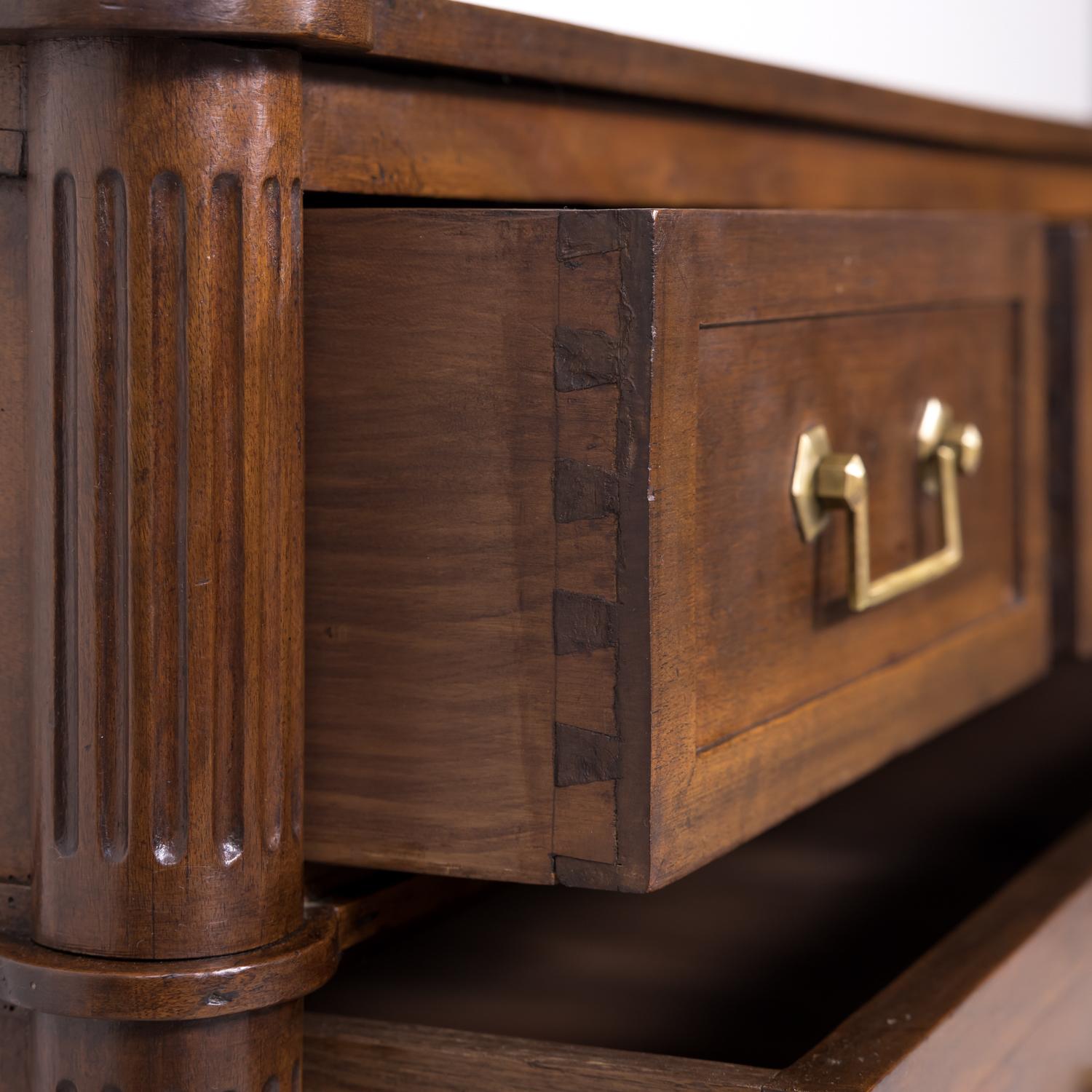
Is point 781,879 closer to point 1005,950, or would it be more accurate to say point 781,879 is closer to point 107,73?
point 1005,950

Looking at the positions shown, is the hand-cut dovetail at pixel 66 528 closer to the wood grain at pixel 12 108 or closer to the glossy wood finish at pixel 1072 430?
the wood grain at pixel 12 108

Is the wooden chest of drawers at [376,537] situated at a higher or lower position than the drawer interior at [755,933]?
higher

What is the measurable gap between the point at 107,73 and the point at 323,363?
0.33ft

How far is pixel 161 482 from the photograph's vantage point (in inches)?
18.2

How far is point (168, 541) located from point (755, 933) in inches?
17.2

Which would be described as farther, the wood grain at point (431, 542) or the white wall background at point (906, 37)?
the white wall background at point (906, 37)

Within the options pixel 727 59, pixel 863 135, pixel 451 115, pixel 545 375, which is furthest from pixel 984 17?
pixel 545 375

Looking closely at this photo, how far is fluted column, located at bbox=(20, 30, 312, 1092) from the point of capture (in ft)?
1.50

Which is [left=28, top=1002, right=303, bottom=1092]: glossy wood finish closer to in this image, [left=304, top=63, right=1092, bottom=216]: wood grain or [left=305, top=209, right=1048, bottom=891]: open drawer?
[left=305, top=209, right=1048, bottom=891]: open drawer

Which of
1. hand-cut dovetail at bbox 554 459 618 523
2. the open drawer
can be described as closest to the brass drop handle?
the open drawer

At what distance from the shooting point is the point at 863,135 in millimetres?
824

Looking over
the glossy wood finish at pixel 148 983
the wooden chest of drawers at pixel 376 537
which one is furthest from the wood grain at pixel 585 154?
the glossy wood finish at pixel 148 983

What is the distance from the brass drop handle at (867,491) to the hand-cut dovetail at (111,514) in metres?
0.22

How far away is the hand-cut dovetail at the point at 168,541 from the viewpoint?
0.46 m
